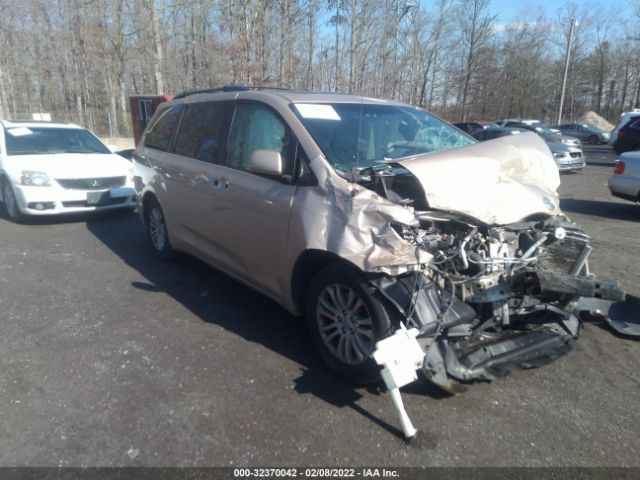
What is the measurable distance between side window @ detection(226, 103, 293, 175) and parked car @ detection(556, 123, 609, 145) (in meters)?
32.8

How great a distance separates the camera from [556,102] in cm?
4956

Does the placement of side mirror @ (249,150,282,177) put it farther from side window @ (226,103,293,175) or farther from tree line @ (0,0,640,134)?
tree line @ (0,0,640,134)

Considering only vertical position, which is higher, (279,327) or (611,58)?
(611,58)

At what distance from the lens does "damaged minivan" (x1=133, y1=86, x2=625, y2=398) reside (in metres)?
2.92

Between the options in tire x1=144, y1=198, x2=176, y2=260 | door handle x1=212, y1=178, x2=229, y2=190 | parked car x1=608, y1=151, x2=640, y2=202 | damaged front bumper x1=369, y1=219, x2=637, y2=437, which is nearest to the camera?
damaged front bumper x1=369, y1=219, x2=637, y2=437

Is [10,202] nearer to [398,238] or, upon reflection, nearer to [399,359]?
A: [398,238]

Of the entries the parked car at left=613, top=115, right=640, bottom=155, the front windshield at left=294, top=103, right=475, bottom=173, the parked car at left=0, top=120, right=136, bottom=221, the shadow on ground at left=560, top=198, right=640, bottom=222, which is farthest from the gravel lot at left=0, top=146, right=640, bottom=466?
the parked car at left=613, top=115, right=640, bottom=155

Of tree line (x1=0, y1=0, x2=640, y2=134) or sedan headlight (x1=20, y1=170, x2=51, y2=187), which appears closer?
sedan headlight (x1=20, y1=170, x2=51, y2=187)

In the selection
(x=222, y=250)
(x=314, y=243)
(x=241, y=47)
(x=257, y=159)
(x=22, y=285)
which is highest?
(x=241, y=47)

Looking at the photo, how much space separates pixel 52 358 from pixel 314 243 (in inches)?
85.7

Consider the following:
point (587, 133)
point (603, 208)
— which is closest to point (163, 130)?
point (603, 208)

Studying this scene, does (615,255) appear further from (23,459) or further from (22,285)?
(22,285)

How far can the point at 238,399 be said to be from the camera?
3086 millimetres

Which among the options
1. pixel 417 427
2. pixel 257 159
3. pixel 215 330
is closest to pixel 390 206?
pixel 257 159
